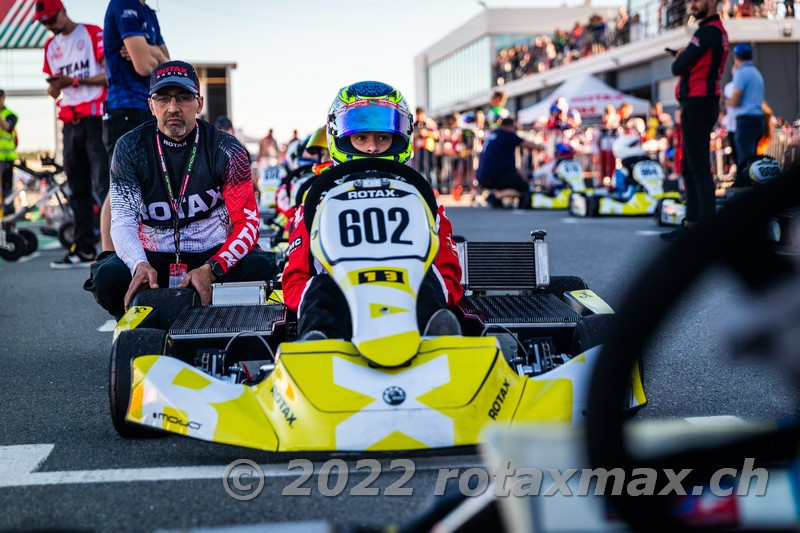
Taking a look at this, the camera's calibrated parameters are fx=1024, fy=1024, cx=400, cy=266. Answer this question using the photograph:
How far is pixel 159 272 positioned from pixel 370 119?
4.50 feet

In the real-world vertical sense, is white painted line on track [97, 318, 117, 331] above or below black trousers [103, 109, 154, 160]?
below

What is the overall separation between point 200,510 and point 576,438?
123cm

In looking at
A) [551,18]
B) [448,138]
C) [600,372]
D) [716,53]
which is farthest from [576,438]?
[551,18]

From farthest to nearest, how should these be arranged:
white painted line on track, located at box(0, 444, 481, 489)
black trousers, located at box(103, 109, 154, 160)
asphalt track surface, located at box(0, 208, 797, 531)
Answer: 1. black trousers, located at box(103, 109, 154, 160)
2. white painted line on track, located at box(0, 444, 481, 489)
3. asphalt track surface, located at box(0, 208, 797, 531)

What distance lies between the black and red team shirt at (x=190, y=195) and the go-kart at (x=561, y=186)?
1121 centimetres

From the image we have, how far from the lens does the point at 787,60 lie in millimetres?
27000

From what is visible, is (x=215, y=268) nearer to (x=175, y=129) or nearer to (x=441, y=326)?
(x=175, y=129)

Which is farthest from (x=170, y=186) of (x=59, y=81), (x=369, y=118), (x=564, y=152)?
(x=564, y=152)

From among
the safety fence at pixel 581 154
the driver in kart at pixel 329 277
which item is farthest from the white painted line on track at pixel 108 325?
the safety fence at pixel 581 154

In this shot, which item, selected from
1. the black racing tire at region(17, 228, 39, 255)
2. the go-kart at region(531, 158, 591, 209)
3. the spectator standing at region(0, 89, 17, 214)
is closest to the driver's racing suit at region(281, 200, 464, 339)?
the black racing tire at region(17, 228, 39, 255)

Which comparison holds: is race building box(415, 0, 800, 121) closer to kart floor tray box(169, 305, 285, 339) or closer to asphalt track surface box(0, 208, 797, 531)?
asphalt track surface box(0, 208, 797, 531)

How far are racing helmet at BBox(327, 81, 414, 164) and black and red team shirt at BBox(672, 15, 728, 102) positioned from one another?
5188 millimetres

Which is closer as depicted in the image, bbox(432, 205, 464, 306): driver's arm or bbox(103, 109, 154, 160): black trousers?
bbox(432, 205, 464, 306): driver's arm

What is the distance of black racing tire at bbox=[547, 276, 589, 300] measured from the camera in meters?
4.33
